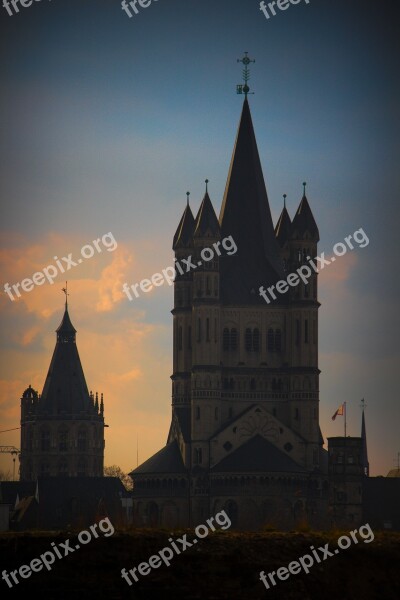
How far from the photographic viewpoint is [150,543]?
65.5 metres

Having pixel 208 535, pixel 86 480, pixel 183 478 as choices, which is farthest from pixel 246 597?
pixel 86 480

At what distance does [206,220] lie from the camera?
6757 inches

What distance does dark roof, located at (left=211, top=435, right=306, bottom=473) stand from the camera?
16675 cm

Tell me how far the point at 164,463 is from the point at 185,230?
866 inches

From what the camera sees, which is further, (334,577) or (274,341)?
(274,341)

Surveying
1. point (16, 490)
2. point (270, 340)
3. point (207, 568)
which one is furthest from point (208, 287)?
point (207, 568)

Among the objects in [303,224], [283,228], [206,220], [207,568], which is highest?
[283,228]

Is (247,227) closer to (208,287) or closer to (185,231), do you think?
(185,231)

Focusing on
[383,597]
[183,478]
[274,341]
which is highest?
[274,341]

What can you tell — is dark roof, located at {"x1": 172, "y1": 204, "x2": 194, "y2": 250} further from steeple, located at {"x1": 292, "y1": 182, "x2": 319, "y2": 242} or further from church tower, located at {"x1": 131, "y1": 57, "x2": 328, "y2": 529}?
steeple, located at {"x1": 292, "y1": 182, "x2": 319, "y2": 242}

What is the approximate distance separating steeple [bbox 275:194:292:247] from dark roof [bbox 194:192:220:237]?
27.4 ft

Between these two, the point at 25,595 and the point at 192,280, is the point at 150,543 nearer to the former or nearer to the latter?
the point at 25,595

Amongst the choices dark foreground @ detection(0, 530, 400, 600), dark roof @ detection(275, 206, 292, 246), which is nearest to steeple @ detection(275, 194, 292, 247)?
dark roof @ detection(275, 206, 292, 246)

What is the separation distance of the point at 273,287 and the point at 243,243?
15.6 ft
